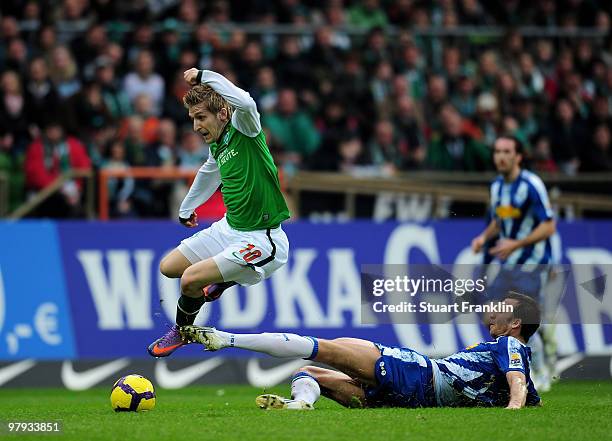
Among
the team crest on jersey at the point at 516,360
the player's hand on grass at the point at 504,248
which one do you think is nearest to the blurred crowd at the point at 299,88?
the player's hand on grass at the point at 504,248

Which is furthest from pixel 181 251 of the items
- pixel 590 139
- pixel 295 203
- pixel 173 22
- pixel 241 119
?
pixel 590 139

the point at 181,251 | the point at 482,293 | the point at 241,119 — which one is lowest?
the point at 482,293

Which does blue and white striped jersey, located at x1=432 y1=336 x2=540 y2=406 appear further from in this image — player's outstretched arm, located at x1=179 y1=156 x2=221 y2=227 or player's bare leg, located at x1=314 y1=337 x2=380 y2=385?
player's outstretched arm, located at x1=179 y1=156 x2=221 y2=227

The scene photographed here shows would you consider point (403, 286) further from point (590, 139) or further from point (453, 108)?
point (590, 139)

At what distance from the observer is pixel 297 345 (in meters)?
8.89

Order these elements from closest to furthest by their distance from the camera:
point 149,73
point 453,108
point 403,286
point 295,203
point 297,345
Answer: point 297,345
point 403,286
point 295,203
point 149,73
point 453,108

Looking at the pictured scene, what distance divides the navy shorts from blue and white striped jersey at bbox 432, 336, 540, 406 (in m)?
0.09

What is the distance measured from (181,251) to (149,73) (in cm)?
747

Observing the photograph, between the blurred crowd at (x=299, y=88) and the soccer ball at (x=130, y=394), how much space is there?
6.20 meters

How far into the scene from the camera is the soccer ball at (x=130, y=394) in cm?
908

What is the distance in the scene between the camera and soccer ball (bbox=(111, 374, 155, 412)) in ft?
29.8

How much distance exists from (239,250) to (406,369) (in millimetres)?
1629

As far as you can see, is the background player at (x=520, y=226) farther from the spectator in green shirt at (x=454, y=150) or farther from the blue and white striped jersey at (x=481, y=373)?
the spectator in green shirt at (x=454, y=150)

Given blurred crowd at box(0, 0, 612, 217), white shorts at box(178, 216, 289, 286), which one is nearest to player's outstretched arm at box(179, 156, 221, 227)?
white shorts at box(178, 216, 289, 286)
